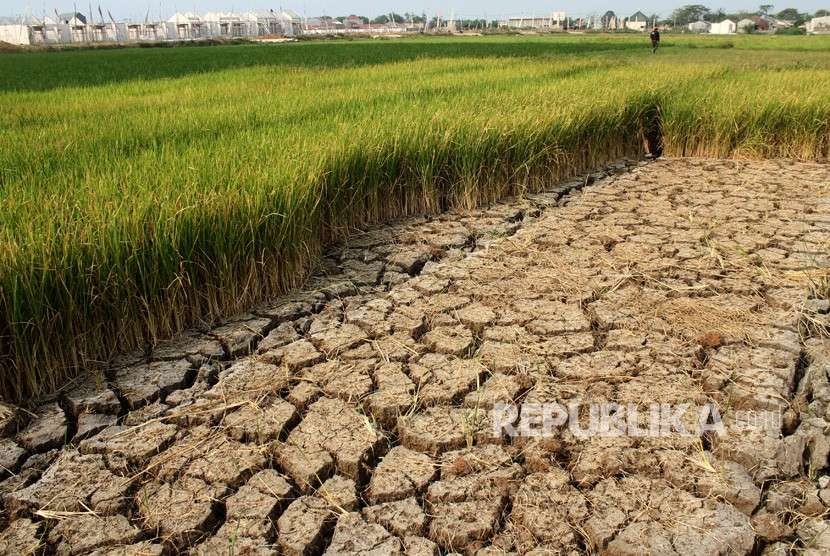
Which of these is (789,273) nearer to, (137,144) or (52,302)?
(52,302)

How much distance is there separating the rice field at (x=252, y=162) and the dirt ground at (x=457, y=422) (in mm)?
186

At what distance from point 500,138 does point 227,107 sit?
2.34 meters

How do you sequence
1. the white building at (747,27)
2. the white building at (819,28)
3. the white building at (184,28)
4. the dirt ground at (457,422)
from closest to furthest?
the dirt ground at (457,422) → the white building at (819,28) → the white building at (747,27) → the white building at (184,28)

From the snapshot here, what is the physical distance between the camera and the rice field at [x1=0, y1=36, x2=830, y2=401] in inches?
90.5

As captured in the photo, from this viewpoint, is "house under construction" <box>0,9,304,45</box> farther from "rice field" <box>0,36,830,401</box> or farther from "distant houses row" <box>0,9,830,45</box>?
"rice field" <box>0,36,830,401</box>

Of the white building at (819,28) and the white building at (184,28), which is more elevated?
the white building at (184,28)

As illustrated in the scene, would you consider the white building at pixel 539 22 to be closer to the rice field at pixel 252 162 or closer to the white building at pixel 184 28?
the white building at pixel 184 28

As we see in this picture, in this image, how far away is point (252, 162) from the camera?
3264mm

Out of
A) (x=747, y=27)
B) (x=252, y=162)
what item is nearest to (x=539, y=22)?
(x=747, y=27)

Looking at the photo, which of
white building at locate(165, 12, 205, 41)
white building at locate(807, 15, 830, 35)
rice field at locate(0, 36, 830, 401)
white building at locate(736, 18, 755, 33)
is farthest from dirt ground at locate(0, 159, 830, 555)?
white building at locate(165, 12, 205, 41)

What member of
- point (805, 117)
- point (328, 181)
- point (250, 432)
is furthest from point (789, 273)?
A: point (805, 117)

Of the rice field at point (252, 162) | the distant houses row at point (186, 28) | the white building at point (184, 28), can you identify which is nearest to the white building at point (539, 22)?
the distant houses row at point (186, 28)

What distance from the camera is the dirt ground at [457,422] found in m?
1.63

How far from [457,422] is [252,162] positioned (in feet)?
5.92
